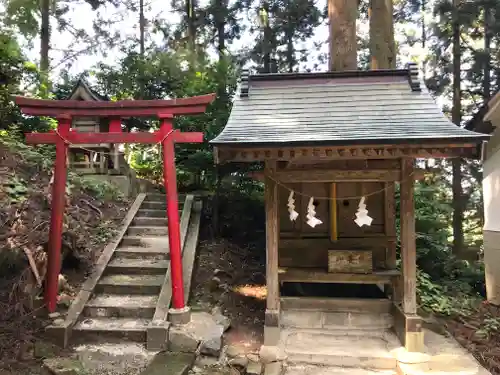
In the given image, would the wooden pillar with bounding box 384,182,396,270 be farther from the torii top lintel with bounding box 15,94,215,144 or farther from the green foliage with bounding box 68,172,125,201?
the green foliage with bounding box 68,172,125,201

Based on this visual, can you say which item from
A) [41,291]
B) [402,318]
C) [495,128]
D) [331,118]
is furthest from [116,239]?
[495,128]

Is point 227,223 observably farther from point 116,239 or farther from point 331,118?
point 331,118

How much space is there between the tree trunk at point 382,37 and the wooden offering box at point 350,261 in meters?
6.05

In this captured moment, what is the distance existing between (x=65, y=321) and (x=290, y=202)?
420cm

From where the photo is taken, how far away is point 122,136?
6281 mm

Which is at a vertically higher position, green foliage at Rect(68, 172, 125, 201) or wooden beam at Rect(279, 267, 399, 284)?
green foliage at Rect(68, 172, 125, 201)

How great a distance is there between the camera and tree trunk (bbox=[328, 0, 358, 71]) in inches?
372

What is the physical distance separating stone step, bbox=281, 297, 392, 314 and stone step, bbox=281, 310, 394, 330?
0.23ft

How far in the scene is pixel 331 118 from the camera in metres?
6.36

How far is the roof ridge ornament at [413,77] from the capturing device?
678 cm

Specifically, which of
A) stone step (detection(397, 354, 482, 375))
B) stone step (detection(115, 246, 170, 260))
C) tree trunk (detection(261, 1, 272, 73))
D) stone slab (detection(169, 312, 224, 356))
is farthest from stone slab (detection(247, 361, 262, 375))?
tree trunk (detection(261, 1, 272, 73))

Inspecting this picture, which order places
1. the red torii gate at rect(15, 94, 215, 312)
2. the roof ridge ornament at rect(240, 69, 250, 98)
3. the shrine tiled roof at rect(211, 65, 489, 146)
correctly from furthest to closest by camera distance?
the roof ridge ornament at rect(240, 69, 250, 98)
the red torii gate at rect(15, 94, 215, 312)
the shrine tiled roof at rect(211, 65, 489, 146)

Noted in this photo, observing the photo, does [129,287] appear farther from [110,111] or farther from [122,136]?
[110,111]

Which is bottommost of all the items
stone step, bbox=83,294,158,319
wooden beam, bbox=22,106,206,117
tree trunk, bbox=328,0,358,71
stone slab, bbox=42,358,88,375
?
stone slab, bbox=42,358,88,375
